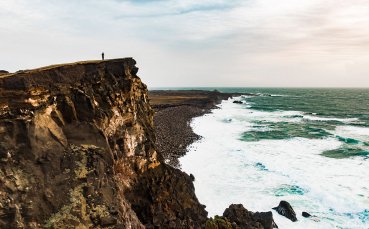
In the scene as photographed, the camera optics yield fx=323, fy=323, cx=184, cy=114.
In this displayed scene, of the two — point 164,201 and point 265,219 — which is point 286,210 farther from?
point 164,201

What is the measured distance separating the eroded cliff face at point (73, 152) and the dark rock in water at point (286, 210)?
392 inches

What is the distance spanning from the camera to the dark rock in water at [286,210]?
74.5 feet

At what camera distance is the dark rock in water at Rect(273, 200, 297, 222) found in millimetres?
22719

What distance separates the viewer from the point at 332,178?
31.1 m

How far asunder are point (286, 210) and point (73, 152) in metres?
17.1

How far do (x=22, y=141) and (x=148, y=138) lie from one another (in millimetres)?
7122

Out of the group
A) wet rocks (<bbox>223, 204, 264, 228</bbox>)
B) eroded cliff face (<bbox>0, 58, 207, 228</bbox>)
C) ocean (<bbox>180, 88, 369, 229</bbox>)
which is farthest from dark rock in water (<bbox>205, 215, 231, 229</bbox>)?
ocean (<bbox>180, 88, 369, 229</bbox>)

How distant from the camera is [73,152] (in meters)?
11.6

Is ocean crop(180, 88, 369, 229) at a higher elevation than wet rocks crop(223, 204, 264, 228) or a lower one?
lower

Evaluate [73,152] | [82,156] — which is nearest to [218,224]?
[82,156]

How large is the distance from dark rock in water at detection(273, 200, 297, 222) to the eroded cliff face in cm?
996

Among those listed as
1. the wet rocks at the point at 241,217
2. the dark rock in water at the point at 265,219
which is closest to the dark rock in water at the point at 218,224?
Result: the wet rocks at the point at 241,217

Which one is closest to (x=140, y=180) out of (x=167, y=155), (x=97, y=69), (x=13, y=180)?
(x=97, y=69)

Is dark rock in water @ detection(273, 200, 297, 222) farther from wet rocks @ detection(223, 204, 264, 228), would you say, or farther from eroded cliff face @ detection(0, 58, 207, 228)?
eroded cliff face @ detection(0, 58, 207, 228)
